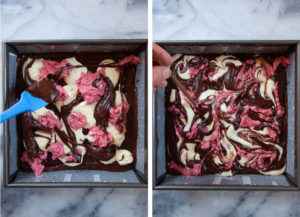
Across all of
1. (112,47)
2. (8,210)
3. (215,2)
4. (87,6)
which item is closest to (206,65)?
(215,2)

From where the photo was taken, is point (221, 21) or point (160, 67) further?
point (221, 21)

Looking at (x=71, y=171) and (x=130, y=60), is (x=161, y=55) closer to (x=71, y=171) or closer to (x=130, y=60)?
(x=130, y=60)

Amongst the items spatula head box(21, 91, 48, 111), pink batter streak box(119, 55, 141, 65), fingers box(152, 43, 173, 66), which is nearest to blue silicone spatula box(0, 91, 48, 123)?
spatula head box(21, 91, 48, 111)

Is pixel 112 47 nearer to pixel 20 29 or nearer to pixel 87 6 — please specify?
pixel 87 6

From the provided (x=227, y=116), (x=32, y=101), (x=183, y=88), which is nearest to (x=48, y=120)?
(x=32, y=101)

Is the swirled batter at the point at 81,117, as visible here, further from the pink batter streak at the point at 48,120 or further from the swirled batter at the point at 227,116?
the swirled batter at the point at 227,116
